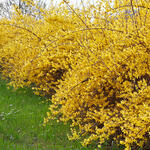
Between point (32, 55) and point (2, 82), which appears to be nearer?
point (32, 55)

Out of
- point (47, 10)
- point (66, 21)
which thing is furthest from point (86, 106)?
point (47, 10)

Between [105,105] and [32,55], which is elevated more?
[32,55]

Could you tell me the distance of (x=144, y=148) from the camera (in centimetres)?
255

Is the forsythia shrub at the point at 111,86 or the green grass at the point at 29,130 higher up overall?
the forsythia shrub at the point at 111,86

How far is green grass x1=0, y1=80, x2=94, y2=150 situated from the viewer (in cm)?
278

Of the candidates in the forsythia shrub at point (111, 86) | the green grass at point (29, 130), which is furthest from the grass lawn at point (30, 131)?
the forsythia shrub at point (111, 86)

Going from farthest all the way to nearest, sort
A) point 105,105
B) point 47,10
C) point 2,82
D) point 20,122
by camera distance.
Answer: point 2,82 < point 47,10 < point 20,122 < point 105,105

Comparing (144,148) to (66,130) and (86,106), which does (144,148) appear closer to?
(86,106)

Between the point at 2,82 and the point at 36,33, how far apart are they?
7.52ft

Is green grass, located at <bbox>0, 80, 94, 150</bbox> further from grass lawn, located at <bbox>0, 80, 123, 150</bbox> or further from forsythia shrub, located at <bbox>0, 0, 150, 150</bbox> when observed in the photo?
forsythia shrub, located at <bbox>0, 0, 150, 150</bbox>

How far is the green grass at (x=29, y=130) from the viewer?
278 centimetres

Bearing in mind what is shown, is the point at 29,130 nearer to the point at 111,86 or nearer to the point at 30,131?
the point at 30,131

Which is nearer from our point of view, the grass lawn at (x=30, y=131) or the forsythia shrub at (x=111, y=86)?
the forsythia shrub at (x=111, y=86)

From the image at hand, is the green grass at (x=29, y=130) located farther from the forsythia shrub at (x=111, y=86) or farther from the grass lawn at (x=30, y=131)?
the forsythia shrub at (x=111, y=86)
